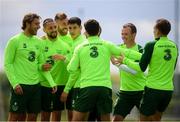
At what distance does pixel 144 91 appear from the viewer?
14586mm

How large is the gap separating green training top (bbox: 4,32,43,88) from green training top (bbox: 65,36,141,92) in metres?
1.32

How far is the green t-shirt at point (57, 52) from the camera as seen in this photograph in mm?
15664

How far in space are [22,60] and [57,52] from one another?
1.15m

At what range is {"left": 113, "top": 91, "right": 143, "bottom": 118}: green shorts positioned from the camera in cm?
1545

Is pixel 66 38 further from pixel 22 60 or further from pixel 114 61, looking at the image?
pixel 114 61

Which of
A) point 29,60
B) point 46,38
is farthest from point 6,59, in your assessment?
point 46,38

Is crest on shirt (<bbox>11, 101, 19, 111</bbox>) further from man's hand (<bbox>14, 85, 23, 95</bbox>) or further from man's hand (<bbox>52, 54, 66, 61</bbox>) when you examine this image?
man's hand (<bbox>52, 54, 66, 61</bbox>)

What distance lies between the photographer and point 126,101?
→ 15.5 m

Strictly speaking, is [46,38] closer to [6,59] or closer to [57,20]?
[57,20]

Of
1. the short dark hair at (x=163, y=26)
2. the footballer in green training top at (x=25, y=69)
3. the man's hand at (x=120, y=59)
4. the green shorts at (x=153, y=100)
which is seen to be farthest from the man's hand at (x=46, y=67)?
the short dark hair at (x=163, y=26)

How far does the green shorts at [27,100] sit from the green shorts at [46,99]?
2.13 feet

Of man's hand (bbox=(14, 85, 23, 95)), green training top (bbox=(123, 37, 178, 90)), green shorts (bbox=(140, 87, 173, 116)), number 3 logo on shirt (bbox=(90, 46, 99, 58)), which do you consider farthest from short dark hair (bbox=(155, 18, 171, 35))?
man's hand (bbox=(14, 85, 23, 95))

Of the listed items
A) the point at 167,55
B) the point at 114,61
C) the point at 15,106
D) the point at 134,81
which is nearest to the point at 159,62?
the point at 167,55

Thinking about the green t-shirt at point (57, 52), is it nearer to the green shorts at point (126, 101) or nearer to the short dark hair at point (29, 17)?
the short dark hair at point (29, 17)
